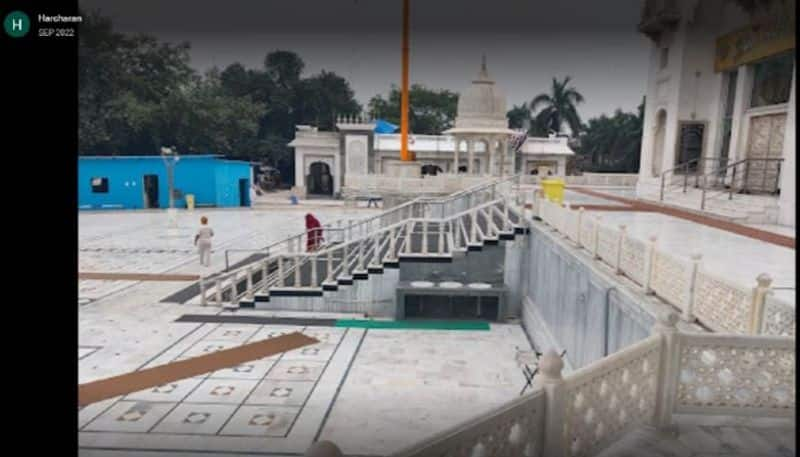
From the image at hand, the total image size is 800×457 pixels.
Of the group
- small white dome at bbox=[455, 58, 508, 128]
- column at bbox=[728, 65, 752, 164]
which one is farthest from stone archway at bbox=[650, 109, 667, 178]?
small white dome at bbox=[455, 58, 508, 128]

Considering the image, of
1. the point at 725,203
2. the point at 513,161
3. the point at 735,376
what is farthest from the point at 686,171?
the point at 513,161

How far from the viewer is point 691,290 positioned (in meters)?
4.15

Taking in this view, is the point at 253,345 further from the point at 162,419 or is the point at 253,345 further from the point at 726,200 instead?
the point at 726,200

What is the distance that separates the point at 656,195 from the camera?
1488 cm

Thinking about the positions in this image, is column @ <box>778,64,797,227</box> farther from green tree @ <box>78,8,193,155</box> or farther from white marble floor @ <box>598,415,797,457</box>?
green tree @ <box>78,8,193,155</box>

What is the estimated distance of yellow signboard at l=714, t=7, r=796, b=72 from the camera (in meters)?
10.1

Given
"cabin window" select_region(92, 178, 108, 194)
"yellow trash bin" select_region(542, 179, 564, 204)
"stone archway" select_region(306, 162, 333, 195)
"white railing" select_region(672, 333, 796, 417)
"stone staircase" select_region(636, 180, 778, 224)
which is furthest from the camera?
"stone archway" select_region(306, 162, 333, 195)

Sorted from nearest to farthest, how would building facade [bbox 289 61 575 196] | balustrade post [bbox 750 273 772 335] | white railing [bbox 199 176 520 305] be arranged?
balustrade post [bbox 750 273 772 335] < white railing [bbox 199 176 520 305] < building facade [bbox 289 61 575 196]

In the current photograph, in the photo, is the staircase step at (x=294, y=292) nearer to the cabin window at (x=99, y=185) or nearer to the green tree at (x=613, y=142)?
the cabin window at (x=99, y=185)

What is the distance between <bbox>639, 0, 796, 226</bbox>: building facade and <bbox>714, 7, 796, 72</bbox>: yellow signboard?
0.9 inches

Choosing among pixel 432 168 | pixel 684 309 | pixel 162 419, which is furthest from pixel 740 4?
pixel 432 168

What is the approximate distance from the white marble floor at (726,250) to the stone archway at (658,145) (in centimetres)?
689

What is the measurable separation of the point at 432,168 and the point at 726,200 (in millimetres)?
22537
